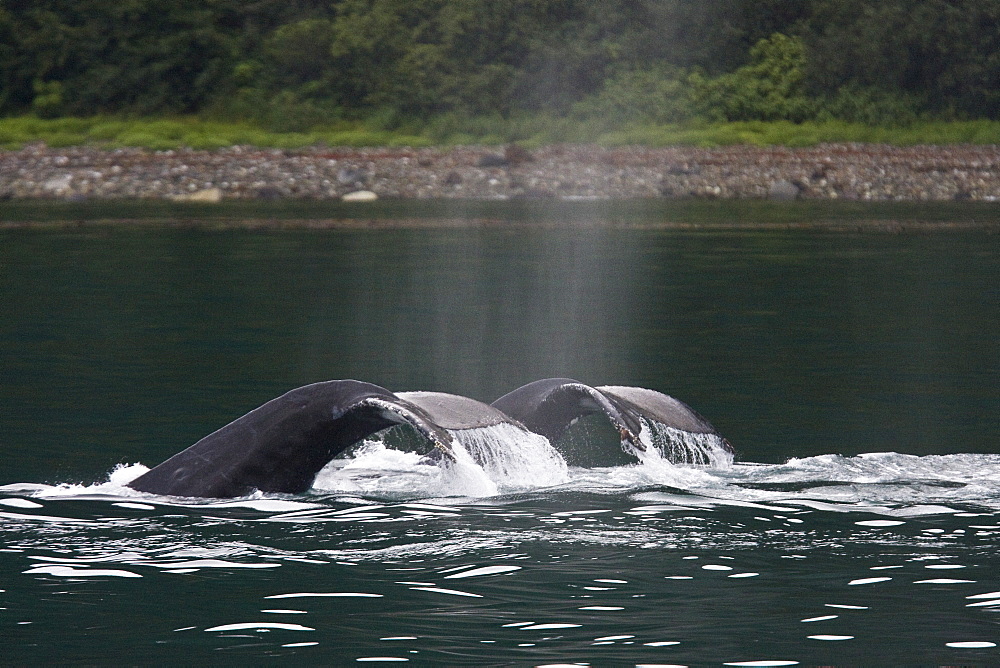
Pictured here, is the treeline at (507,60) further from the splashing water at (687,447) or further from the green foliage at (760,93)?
the splashing water at (687,447)

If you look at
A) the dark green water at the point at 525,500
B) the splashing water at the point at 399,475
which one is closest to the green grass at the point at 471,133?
the dark green water at the point at 525,500

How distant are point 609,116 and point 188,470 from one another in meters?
56.1

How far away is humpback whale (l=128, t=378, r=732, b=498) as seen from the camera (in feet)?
28.3

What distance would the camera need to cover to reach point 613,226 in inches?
1539

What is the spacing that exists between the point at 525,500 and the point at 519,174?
46836mm

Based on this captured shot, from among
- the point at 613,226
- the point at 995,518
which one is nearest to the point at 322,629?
the point at 995,518

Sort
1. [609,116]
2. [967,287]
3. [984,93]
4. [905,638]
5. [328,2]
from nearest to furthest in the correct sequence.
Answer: [905,638] → [967,287] → [984,93] → [609,116] → [328,2]

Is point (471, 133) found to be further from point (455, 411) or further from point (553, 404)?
point (455, 411)

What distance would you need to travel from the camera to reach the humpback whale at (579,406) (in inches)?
380

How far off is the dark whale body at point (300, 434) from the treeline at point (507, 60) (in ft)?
183

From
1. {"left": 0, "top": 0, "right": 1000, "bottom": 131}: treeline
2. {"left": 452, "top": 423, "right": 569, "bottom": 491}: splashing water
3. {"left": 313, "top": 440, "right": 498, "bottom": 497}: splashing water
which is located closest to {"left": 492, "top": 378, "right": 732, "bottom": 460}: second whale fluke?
{"left": 452, "top": 423, "right": 569, "bottom": 491}: splashing water

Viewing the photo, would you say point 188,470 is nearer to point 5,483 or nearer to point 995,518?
point 5,483

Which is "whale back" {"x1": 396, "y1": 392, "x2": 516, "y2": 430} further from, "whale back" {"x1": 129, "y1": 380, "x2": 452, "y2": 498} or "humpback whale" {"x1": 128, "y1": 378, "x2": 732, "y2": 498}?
"whale back" {"x1": 129, "y1": 380, "x2": 452, "y2": 498}

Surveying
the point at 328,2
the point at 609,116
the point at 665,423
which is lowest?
the point at 665,423
